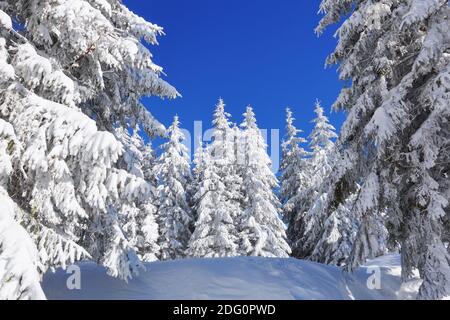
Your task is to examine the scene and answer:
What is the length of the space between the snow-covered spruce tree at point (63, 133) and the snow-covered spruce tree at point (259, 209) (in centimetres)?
1656

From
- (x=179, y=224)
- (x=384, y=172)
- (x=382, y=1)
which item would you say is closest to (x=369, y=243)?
(x=384, y=172)

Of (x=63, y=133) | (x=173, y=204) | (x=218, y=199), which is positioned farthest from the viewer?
(x=173, y=204)

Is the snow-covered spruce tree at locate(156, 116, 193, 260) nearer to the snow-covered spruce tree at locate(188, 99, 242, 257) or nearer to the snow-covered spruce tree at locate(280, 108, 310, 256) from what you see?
the snow-covered spruce tree at locate(188, 99, 242, 257)

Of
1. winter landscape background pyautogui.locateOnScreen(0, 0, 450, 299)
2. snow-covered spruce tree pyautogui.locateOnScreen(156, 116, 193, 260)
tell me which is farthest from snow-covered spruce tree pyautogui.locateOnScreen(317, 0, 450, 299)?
snow-covered spruce tree pyautogui.locateOnScreen(156, 116, 193, 260)

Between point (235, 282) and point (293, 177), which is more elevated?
point (293, 177)

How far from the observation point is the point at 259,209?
26.0 metres

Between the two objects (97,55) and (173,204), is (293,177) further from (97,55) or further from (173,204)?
(97,55)

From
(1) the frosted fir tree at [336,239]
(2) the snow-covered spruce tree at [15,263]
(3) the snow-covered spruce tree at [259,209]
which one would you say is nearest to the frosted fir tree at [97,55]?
(2) the snow-covered spruce tree at [15,263]

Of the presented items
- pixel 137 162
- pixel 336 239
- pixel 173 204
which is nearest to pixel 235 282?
Result: pixel 137 162

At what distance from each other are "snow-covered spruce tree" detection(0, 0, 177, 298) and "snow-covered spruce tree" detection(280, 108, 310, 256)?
62.6 feet

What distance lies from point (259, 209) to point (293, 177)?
4.20m

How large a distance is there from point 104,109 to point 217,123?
2067 cm

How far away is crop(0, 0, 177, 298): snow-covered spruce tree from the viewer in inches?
267
